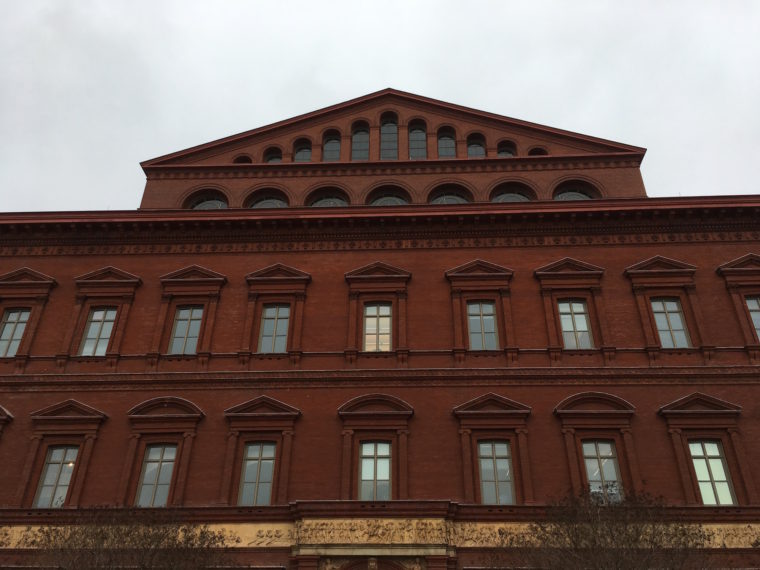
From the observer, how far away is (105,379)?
867 inches

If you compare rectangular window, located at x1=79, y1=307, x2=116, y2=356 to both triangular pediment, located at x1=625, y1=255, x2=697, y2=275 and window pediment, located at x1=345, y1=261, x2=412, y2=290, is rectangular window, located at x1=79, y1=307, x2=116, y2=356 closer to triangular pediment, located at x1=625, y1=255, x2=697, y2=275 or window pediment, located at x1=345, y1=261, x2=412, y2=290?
window pediment, located at x1=345, y1=261, x2=412, y2=290

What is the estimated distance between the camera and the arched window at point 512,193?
90.7 feet

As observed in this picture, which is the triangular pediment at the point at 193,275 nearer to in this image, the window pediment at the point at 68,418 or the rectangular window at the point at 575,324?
the window pediment at the point at 68,418

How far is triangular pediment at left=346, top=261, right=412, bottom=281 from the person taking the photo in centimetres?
2362

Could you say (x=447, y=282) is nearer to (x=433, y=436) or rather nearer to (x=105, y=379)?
(x=433, y=436)

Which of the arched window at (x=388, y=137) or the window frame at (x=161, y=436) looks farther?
the arched window at (x=388, y=137)

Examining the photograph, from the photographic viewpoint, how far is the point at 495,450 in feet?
66.8

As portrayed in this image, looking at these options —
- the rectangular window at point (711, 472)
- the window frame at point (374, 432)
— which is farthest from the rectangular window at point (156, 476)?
the rectangular window at point (711, 472)

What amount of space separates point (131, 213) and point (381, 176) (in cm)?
961

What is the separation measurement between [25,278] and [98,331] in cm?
357

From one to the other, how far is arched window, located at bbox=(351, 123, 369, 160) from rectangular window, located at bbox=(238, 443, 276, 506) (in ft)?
44.9

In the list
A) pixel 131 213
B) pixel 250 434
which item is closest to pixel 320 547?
pixel 250 434

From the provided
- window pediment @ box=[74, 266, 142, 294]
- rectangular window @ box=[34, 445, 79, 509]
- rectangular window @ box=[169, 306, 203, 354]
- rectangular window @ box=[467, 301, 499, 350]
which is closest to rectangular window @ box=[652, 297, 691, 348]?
rectangular window @ box=[467, 301, 499, 350]

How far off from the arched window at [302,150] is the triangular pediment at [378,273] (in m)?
8.00
